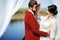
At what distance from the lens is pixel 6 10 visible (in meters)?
2.80

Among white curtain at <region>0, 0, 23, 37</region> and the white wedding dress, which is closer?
the white wedding dress

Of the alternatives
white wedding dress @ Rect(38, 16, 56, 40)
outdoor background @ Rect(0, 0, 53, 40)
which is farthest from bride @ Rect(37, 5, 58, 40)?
outdoor background @ Rect(0, 0, 53, 40)

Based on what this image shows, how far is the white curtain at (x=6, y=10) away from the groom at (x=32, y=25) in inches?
27.0

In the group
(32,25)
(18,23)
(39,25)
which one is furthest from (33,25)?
(18,23)

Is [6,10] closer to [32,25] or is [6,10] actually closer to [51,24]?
[32,25]

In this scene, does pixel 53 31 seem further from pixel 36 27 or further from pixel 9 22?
pixel 9 22

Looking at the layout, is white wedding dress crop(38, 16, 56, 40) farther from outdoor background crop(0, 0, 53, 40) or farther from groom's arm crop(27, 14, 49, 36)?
outdoor background crop(0, 0, 53, 40)

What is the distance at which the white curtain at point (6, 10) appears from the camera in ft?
9.02

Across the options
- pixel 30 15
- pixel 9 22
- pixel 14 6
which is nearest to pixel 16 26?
pixel 9 22

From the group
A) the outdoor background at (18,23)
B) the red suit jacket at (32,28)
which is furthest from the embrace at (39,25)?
the outdoor background at (18,23)

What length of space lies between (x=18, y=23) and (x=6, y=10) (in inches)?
11.4

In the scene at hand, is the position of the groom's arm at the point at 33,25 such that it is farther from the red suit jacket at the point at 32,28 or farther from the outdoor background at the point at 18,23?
the outdoor background at the point at 18,23

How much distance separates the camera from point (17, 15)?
2.80 metres

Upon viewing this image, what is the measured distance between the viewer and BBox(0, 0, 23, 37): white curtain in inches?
108
